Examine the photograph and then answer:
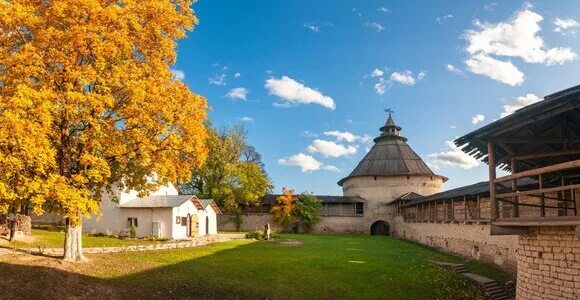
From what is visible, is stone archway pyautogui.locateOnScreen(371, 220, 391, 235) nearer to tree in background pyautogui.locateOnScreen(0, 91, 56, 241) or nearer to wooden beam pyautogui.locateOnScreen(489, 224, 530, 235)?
wooden beam pyautogui.locateOnScreen(489, 224, 530, 235)

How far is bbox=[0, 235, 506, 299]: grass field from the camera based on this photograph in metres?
15.9

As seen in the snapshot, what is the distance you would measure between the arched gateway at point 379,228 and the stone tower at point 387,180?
113 centimetres

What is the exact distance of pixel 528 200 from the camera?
74.5 ft

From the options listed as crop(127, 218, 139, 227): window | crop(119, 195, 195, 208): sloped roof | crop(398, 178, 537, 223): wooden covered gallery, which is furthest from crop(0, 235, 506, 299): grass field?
crop(127, 218, 139, 227): window

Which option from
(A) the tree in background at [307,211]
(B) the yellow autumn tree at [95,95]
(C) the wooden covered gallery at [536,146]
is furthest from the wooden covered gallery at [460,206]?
(B) the yellow autumn tree at [95,95]

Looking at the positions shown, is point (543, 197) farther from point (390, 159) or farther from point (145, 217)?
point (390, 159)

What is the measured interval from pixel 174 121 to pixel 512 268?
749 inches

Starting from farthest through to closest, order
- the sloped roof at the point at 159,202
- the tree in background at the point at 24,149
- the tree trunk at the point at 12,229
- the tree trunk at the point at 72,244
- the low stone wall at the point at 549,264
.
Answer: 1. the sloped roof at the point at 159,202
2. the tree trunk at the point at 12,229
3. the tree trunk at the point at 72,244
4. the tree in background at the point at 24,149
5. the low stone wall at the point at 549,264

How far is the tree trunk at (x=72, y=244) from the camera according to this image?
18.2 meters

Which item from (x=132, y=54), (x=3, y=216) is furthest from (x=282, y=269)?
(x=3, y=216)

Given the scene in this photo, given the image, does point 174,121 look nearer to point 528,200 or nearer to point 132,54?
point 132,54

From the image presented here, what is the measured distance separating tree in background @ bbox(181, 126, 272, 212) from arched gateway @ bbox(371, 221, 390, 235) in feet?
49.0

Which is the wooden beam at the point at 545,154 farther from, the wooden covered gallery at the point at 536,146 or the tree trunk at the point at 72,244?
the tree trunk at the point at 72,244

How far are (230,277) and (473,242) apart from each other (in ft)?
54.5
